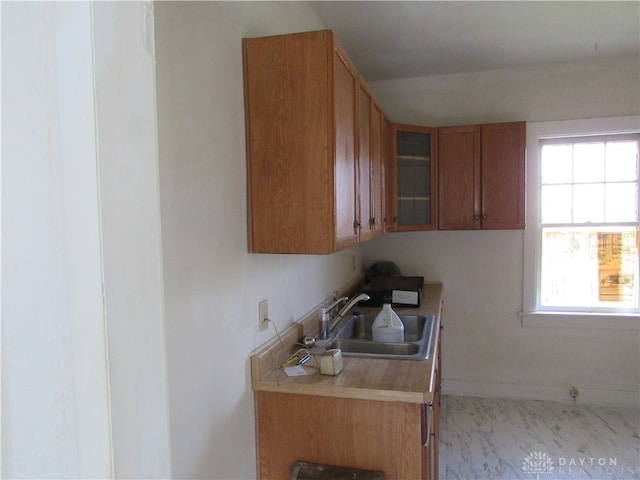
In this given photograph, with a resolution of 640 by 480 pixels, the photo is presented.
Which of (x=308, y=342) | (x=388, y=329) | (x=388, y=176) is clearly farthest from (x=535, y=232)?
(x=308, y=342)

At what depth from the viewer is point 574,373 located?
3.35 metres

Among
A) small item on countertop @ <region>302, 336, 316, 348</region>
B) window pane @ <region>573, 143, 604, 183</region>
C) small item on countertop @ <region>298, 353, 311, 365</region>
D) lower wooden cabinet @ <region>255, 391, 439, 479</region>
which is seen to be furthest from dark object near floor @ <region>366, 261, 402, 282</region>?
lower wooden cabinet @ <region>255, 391, 439, 479</region>

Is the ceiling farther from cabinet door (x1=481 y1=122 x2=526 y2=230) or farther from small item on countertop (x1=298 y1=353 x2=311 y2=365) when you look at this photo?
small item on countertop (x1=298 y1=353 x2=311 y2=365)

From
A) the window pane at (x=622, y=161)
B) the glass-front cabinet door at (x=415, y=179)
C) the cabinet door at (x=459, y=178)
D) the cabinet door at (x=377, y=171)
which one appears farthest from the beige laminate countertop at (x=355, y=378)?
the window pane at (x=622, y=161)

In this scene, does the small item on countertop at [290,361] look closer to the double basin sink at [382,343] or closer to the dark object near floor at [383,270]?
the double basin sink at [382,343]

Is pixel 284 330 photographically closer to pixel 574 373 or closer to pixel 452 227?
pixel 452 227

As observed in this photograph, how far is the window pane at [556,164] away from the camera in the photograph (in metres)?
3.30

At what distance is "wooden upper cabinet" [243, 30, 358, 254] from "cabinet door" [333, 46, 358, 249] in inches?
0.7

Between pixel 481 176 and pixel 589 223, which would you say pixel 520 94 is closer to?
pixel 481 176

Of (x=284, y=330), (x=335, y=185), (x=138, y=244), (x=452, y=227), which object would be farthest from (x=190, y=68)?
(x=452, y=227)

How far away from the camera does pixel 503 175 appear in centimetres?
311

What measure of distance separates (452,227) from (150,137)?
2.94 metres

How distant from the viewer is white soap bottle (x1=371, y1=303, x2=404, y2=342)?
2.19 metres

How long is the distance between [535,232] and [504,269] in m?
0.38
